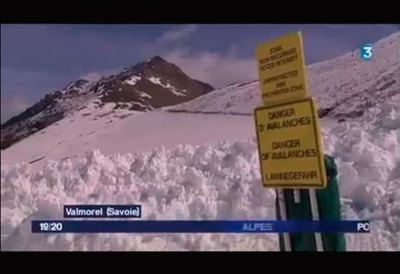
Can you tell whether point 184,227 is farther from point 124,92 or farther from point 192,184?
point 124,92

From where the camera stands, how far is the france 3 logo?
7.71 ft

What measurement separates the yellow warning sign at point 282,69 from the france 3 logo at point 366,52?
19 centimetres

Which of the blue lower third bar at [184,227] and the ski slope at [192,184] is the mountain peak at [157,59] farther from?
the blue lower third bar at [184,227]

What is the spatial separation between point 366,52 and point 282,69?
10.6 inches

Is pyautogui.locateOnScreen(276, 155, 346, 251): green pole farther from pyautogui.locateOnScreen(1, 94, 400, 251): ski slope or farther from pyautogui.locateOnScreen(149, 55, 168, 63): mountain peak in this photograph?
pyautogui.locateOnScreen(149, 55, 168, 63): mountain peak

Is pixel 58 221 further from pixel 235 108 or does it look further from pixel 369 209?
pixel 369 209

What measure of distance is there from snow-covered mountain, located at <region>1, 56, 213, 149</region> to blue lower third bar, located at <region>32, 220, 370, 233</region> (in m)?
0.31

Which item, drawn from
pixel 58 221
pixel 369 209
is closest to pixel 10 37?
pixel 58 221

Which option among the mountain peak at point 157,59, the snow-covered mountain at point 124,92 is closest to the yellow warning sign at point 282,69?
the snow-covered mountain at point 124,92

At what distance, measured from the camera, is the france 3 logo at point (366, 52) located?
2.35 metres
